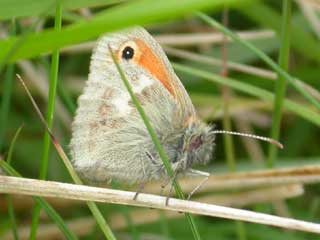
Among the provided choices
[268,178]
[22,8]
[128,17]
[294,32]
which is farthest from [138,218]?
[128,17]

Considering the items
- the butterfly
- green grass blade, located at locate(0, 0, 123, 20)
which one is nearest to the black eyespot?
the butterfly

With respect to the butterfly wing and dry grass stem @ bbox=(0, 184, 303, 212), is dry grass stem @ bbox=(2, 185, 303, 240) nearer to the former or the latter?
dry grass stem @ bbox=(0, 184, 303, 212)

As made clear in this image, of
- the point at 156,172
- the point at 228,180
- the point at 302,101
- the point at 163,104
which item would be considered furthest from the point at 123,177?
the point at 302,101

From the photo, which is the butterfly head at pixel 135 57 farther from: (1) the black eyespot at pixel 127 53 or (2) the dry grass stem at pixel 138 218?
(2) the dry grass stem at pixel 138 218

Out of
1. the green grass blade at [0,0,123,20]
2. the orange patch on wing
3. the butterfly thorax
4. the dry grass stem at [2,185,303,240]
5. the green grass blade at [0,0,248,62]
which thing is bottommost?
the dry grass stem at [2,185,303,240]

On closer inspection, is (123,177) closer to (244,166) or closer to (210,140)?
(210,140)

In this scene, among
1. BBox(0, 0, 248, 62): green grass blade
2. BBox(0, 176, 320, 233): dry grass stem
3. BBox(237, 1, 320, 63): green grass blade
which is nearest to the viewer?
BBox(0, 0, 248, 62): green grass blade

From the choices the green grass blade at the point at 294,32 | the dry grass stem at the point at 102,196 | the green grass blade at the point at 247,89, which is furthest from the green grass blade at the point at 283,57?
the green grass blade at the point at 294,32
